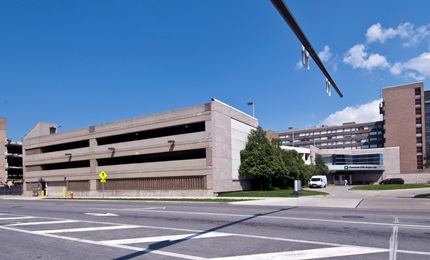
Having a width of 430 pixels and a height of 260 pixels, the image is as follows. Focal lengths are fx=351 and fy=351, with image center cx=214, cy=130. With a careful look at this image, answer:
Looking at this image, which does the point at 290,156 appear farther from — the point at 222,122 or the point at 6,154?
the point at 6,154

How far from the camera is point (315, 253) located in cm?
725

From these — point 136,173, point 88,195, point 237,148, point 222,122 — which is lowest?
point 88,195

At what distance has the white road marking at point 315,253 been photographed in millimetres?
6918

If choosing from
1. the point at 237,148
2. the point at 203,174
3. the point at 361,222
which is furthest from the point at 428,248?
the point at 237,148

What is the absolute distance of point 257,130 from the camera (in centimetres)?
3944

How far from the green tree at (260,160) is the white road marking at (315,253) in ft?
93.0

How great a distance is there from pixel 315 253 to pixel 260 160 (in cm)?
2954

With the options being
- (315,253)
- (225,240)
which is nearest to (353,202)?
(225,240)

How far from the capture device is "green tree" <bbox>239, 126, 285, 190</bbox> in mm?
36125

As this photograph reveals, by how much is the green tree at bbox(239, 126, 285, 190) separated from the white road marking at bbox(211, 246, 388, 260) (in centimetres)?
2834

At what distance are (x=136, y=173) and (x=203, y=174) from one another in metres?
9.28

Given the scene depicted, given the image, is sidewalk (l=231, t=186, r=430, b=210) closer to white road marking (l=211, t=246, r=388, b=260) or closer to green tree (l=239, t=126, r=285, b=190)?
green tree (l=239, t=126, r=285, b=190)

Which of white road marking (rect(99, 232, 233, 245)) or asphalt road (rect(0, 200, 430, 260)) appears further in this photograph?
white road marking (rect(99, 232, 233, 245))

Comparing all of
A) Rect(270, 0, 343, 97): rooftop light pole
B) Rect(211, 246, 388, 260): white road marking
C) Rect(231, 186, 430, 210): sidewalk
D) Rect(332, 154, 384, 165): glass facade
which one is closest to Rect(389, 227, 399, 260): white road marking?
Rect(211, 246, 388, 260): white road marking
